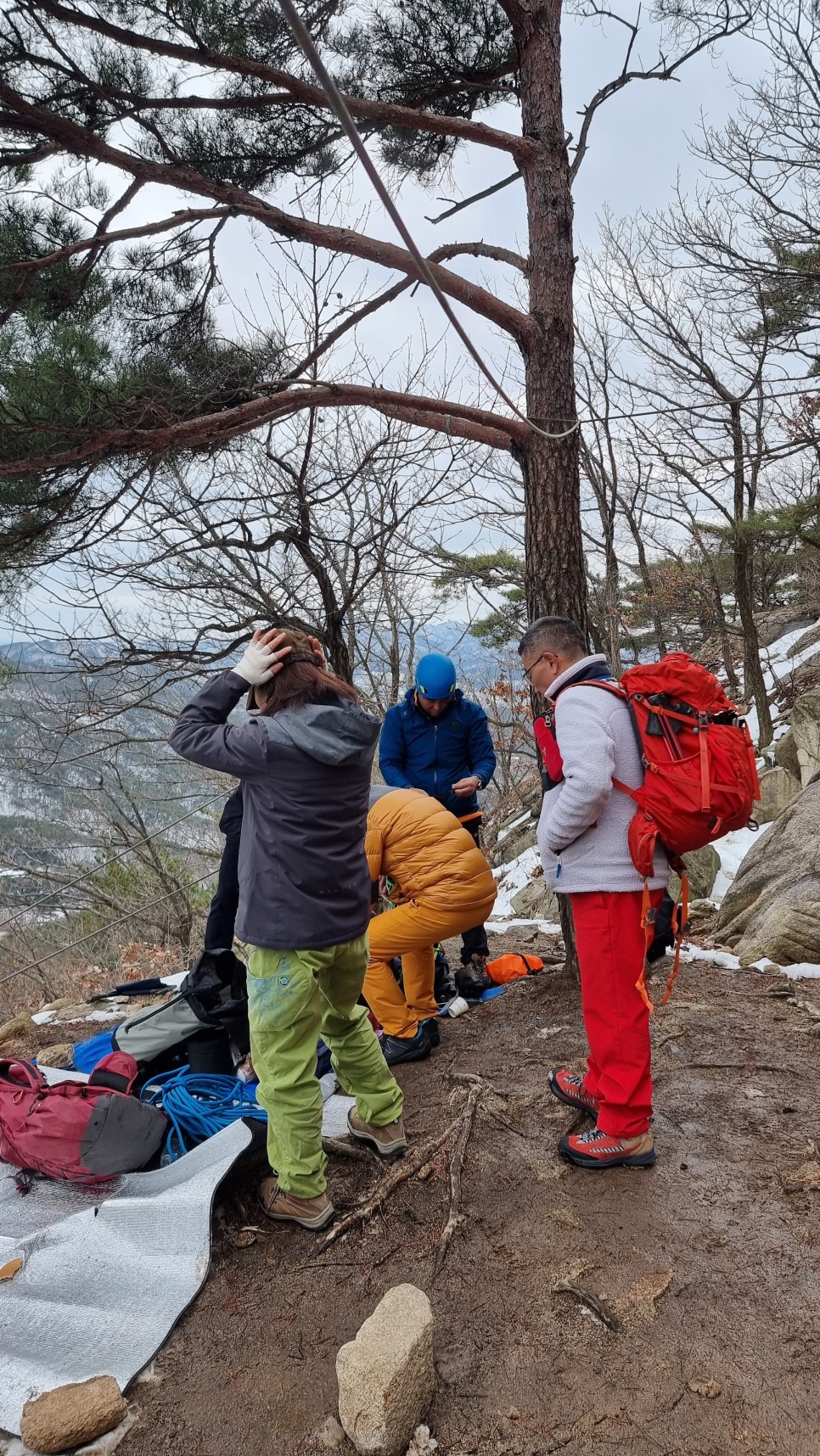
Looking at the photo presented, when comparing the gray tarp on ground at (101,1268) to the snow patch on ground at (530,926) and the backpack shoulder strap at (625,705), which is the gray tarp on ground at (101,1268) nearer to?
the backpack shoulder strap at (625,705)

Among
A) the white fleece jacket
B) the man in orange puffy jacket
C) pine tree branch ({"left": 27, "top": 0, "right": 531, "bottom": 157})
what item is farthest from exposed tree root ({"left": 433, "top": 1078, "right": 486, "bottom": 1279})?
pine tree branch ({"left": 27, "top": 0, "right": 531, "bottom": 157})

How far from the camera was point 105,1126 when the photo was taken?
8.81 feet

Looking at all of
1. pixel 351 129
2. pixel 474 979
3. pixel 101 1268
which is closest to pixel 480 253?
pixel 351 129

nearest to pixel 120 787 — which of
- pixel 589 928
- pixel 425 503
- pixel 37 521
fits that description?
pixel 425 503

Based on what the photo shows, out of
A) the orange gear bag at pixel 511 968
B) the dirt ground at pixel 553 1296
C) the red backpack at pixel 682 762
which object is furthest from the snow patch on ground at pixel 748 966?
the red backpack at pixel 682 762

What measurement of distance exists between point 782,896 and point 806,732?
4.56 metres

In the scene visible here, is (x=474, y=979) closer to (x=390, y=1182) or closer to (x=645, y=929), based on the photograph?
(x=390, y=1182)

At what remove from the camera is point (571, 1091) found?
9.88ft

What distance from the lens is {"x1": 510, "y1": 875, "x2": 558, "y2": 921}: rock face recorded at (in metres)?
8.68

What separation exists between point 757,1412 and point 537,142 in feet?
16.4

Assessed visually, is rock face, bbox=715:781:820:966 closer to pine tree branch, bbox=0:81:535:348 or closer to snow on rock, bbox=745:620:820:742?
pine tree branch, bbox=0:81:535:348

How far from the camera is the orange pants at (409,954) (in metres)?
3.60

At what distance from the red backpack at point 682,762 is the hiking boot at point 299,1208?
1154 millimetres

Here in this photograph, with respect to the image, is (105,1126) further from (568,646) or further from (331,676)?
(568,646)
